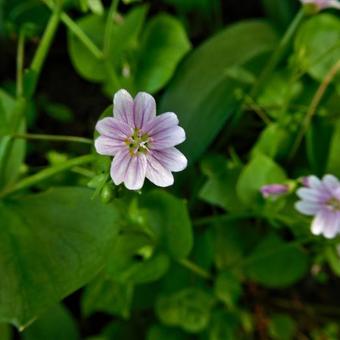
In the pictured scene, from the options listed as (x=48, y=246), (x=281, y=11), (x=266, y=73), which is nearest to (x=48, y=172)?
(x=48, y=246)

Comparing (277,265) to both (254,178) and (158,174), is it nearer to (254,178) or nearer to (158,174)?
(254,178)

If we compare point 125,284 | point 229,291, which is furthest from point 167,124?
point 229,291

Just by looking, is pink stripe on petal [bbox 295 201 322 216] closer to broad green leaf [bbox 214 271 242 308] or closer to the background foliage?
the background foliage

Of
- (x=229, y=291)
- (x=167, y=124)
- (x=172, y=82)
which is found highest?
(x=167, y=124)

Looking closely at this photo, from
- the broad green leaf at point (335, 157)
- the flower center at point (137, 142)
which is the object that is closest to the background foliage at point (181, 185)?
the broad green leaf at point (335, 157)

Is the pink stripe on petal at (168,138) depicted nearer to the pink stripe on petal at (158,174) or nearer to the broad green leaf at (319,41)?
the pink stripe on petal at (158,174)

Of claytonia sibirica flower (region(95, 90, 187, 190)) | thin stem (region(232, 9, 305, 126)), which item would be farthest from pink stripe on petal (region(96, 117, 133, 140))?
thin stem (region(232, 9, 305, 126))

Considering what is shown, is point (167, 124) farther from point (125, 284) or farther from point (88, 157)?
point (125, 284)

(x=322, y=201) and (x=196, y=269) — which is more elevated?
(x=322, y=201)
